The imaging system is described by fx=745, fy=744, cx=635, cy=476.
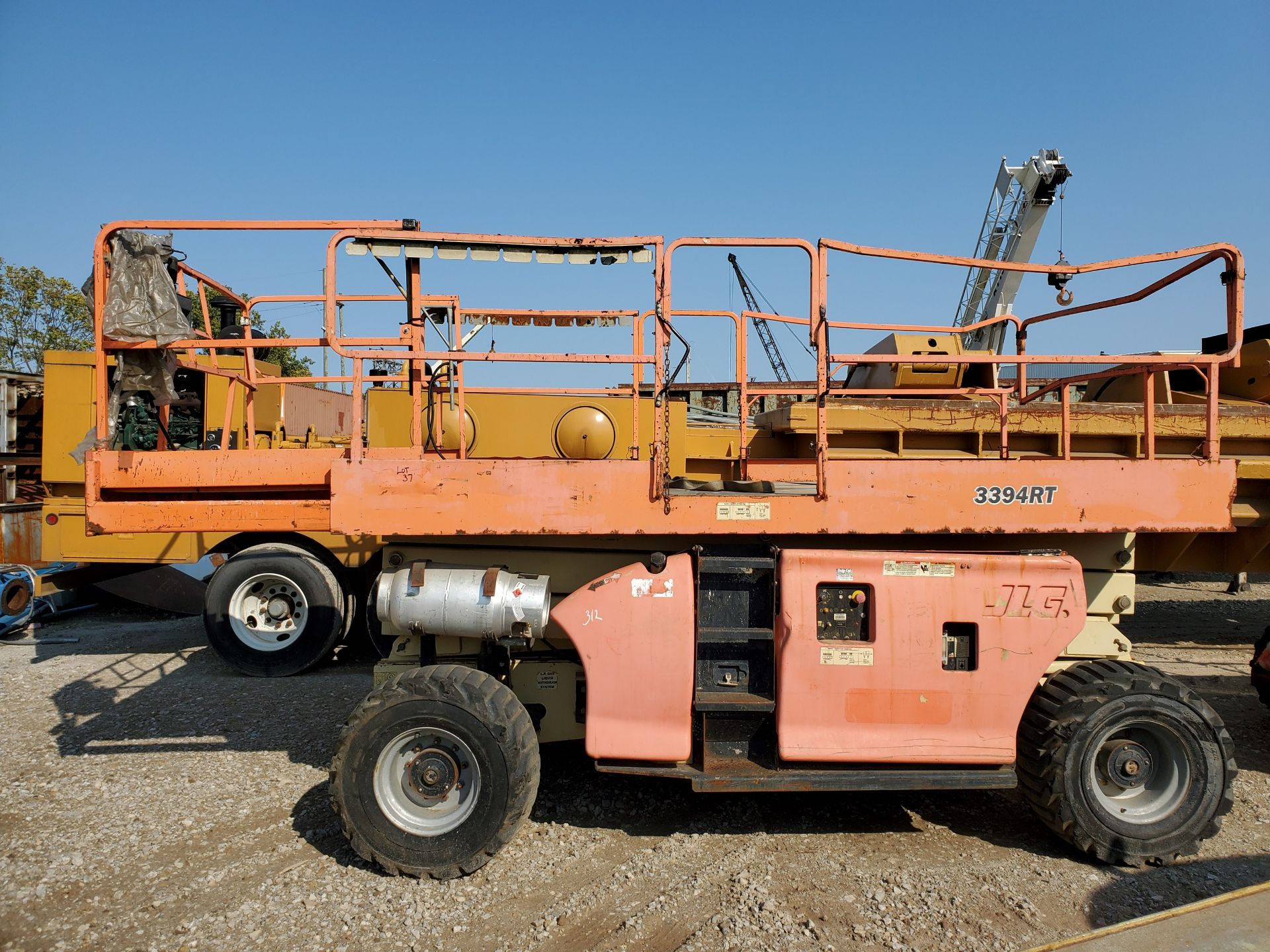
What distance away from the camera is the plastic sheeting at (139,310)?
369 centimetres

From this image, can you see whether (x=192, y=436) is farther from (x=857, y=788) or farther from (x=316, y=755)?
(x=857, y=788)

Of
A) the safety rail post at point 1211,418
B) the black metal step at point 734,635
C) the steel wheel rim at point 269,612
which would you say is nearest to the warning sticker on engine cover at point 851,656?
the black metal step at point 734,635

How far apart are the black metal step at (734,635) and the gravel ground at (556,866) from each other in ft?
3.63

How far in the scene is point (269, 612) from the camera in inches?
269

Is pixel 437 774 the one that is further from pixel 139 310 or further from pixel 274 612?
pixel 274 612

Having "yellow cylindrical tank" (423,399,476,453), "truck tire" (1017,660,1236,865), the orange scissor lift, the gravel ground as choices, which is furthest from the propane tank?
"yellow cylindrical tank" (423,399,476,453)

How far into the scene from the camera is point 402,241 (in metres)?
3.71

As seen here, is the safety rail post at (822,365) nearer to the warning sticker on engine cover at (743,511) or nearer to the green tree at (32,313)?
the warning sticker on engine cover at (743,511)

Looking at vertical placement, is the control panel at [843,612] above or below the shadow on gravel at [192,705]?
above

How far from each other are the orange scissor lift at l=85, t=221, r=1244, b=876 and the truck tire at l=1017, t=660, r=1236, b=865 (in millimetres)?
12

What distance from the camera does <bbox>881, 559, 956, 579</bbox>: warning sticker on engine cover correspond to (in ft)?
11.6

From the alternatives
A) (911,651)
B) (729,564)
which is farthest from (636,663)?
(911,651)

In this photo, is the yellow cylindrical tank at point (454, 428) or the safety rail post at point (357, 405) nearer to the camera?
the safety rail post at point (357, 405)

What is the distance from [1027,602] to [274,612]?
20.2 ft
